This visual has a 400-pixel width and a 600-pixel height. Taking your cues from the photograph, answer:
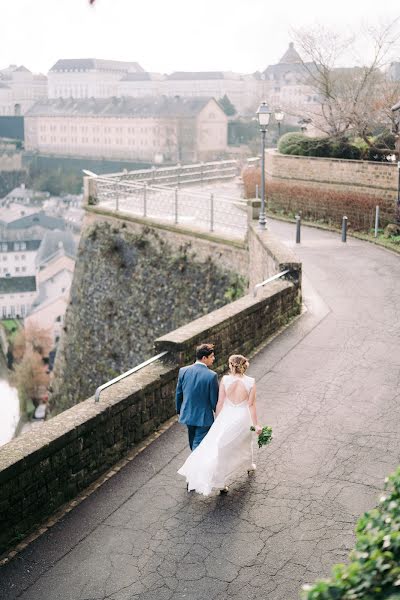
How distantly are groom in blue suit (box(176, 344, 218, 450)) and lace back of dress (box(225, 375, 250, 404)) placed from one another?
0.54 feet

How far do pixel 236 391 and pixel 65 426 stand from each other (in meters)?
1.54

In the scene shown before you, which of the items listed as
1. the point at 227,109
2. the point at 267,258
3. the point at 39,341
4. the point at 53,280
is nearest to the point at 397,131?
the point at 267,258

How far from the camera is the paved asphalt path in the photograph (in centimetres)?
564

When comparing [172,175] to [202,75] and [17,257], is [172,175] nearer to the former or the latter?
[17,257]

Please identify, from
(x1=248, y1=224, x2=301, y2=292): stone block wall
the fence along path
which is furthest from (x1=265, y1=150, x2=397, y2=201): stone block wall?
(x1=248, y1=224, x2=301, y2=292): stone block wall

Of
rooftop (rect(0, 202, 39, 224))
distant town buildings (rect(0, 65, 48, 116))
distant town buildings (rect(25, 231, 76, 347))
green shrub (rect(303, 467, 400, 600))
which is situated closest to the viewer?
green shrub (rect(303, 467, 400, 600))

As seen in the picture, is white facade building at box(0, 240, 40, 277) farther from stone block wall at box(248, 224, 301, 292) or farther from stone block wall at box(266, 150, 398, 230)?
stone block wall at box(248, 224, 301, 292)

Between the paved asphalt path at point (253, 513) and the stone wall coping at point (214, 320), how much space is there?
85 cm

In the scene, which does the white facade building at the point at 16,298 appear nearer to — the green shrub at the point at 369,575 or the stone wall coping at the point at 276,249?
the stone wall coping at the point at 276,249

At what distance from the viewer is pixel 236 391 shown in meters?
6.84

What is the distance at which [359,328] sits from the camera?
41.1ft

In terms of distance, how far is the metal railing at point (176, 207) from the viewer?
66.8 feet

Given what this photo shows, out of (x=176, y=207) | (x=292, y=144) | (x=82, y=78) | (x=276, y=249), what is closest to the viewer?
(x=276, y=249)

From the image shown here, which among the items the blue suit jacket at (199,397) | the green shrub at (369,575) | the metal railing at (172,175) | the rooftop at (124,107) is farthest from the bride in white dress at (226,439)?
the rooftop at (124,107)
